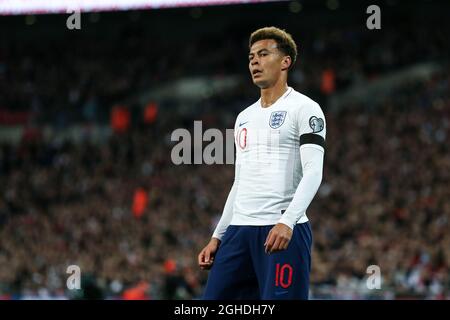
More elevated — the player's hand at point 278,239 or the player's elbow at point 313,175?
the player's elbow at point 313,175

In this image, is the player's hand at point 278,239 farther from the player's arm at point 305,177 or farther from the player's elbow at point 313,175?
the player's elbow at point 313,175

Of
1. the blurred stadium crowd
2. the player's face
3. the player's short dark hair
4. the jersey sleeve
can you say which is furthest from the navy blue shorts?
the blurred stadium crowd

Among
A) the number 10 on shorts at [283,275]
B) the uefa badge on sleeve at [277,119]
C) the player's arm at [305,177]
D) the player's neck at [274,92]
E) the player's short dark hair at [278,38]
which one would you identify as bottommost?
the number 10 on shorts at [283,275]

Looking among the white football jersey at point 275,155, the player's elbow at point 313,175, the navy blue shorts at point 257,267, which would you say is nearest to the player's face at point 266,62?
the white football jersey at point 275,155

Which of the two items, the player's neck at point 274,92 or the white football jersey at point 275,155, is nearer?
the white football jersey at point 275,155

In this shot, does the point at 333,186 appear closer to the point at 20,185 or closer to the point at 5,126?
the point at 20,185

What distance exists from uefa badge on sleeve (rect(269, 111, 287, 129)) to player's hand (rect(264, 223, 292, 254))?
62cm

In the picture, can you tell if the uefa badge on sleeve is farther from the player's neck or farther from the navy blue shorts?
the navy blue shorts

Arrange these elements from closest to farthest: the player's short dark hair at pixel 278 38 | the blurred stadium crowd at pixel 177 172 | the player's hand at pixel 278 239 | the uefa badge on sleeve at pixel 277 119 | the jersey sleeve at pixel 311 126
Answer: the player's hand at pixel 278 239
the jersey sleeve at pixel 311 126
the uefa badge on sleeve at pixel 277 119
the player's short dark hair at pixel 278 38
the blurred stadium crowd at pixel 177 172

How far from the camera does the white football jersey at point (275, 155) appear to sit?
15.6ft

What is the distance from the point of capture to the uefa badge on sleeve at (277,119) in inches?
190

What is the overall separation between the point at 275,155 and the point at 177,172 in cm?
1775

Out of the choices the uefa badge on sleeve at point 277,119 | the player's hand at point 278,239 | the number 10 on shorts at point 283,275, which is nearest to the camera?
the player's hand at point 278,239
